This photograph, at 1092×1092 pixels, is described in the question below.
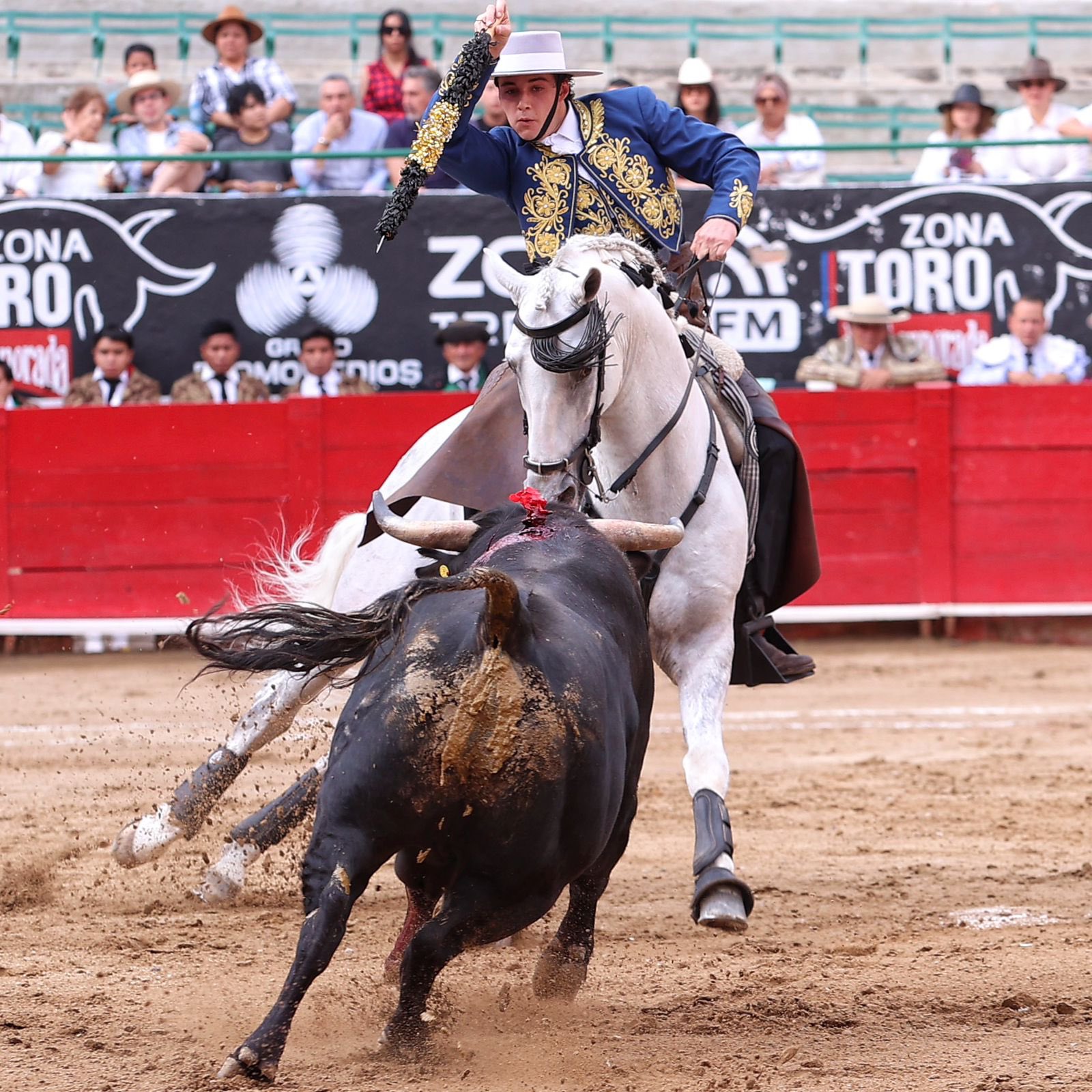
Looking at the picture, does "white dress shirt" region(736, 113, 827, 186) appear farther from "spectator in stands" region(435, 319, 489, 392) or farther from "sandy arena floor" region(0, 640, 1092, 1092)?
"sandy arena floor" region(0, 640, 1092, 1092)


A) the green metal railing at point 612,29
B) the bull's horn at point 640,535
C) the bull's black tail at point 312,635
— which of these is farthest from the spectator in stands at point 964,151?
the bull's black tail at point 312,635

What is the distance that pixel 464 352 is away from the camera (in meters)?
8.62

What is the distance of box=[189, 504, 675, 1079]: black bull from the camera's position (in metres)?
2.55

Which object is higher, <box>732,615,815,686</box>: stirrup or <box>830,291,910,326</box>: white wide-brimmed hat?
<box>830,291,910,326</box>: white wide-brimmed hat

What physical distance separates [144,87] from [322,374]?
220 centimetres

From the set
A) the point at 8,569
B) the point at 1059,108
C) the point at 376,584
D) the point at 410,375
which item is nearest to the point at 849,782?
the point at 376,584

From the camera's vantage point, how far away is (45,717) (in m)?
6.91

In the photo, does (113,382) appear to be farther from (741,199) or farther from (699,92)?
(741,199)

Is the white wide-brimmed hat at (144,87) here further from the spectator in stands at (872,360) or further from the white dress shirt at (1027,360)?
the white dress shirt at (1027,360)

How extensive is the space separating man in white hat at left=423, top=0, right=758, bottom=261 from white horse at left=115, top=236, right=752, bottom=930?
0.33m

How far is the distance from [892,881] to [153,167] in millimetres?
6122

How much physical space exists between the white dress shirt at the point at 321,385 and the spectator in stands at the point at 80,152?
4.77 feet

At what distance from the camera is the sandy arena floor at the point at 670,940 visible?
115 inches

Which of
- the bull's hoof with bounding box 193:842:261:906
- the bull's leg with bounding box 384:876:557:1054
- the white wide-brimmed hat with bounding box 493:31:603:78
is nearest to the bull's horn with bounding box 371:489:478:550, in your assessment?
the bull's leg with bounding box 384:876:557:1054
